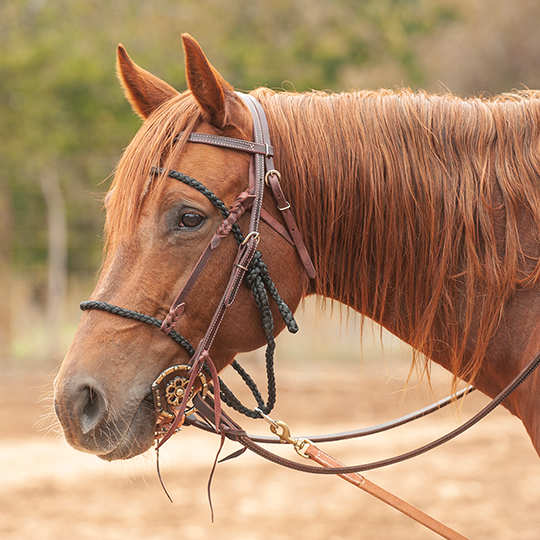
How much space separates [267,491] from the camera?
18.3ft

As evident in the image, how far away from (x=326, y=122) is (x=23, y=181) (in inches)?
393

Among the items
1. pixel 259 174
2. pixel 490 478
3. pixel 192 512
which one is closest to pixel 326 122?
pixel 259 174

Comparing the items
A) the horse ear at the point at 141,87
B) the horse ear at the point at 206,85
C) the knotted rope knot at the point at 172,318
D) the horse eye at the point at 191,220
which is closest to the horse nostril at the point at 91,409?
the knotted rope knot at the point at 172,318

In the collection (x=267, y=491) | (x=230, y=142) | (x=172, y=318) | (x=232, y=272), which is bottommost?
(x=267, y=491)

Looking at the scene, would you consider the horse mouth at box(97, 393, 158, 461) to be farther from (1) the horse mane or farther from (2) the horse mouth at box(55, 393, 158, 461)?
(1) the horse mane

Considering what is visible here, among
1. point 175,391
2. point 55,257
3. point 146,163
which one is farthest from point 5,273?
point 175,391

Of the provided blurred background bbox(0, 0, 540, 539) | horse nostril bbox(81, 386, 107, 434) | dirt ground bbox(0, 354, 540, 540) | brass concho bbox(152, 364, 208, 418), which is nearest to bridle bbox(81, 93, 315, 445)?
brass concho bbox(152, 364, 208, 418)

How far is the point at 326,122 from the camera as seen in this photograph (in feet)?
6.64

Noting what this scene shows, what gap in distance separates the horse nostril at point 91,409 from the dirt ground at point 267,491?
203 cm

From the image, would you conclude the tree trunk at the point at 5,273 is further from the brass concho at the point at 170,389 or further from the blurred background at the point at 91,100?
the brass concho at the point at 170,389

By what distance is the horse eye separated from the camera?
5.97 feet

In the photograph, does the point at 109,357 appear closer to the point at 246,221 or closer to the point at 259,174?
the point at 246,221

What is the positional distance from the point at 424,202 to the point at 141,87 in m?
1.16

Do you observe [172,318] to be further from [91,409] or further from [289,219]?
[289,219]
